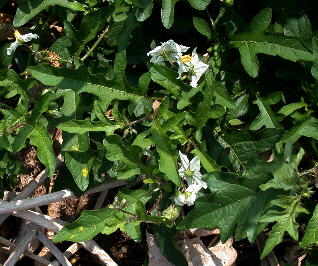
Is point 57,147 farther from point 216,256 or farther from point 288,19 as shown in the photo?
point 288,19

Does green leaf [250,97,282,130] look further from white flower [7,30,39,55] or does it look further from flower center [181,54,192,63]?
white flower [7,30,39,55]

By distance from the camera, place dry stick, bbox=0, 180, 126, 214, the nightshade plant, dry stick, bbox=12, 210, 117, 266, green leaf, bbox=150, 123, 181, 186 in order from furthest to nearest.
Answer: dry stick, bbox=12, 210, 117, 266 → dry stick, bbox=0, 180, 126, 214 → the nightshade plant → green leaf, bbox=150, 123, 181, 186

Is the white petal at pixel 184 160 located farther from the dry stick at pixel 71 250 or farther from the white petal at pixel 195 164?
the dry stick at pixel 71 250

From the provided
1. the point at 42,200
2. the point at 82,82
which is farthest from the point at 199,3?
the point at 42,200

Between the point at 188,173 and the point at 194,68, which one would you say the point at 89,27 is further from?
the point at 188,173

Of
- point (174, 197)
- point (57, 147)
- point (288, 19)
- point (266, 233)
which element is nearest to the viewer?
point (174, 197)

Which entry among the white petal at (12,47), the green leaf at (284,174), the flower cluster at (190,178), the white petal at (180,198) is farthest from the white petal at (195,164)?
the white petal at (12,47)

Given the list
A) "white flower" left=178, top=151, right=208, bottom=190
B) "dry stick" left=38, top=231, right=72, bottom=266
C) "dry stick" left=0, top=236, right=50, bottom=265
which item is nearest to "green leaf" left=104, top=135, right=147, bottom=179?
"white flower" left=178, top=151, right=208, bottom=190

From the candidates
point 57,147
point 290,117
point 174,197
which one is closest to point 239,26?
point 290,117
